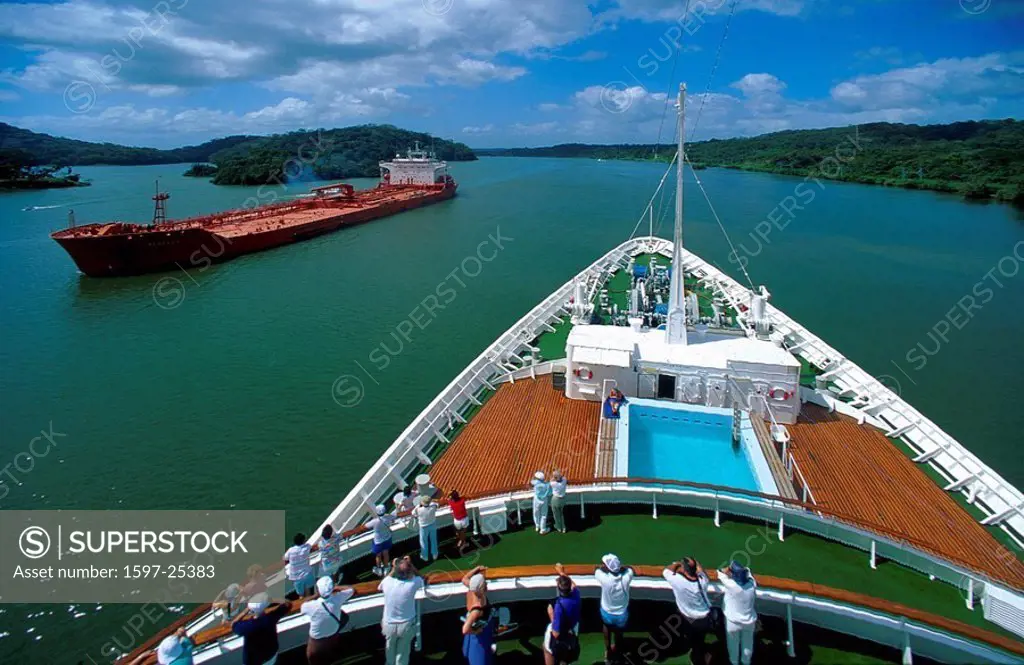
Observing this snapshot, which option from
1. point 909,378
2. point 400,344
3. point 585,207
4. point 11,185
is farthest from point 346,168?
point 909,378

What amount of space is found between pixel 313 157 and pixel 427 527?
16202 cm

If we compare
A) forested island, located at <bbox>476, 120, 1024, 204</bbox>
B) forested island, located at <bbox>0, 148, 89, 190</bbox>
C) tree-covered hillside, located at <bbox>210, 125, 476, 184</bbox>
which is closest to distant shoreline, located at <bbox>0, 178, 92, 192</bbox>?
forested island, located at <bbox>0, 148, 89, 190</bbox>

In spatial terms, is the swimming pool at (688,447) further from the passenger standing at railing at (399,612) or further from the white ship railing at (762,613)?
the passenger standing at railing at (399,612)

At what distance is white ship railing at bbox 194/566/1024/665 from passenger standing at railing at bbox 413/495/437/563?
1115 mm

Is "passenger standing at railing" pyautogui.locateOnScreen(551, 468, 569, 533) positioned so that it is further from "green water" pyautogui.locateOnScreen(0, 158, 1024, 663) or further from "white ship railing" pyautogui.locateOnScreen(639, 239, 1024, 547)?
"white ship railing" pyautogui.locateOnScreen(639, 239, 1024, 547)

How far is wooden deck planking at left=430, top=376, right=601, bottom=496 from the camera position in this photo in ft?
35.9

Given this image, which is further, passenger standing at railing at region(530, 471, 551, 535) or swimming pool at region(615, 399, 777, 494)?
swimming pool at region(615, 399, 777, 494)

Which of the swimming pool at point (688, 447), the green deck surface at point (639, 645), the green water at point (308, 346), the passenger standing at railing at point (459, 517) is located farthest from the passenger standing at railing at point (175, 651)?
the swimming pool at point (688, 447)

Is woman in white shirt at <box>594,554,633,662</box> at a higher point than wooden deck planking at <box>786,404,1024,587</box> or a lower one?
higher

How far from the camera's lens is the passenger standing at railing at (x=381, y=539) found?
745 cm

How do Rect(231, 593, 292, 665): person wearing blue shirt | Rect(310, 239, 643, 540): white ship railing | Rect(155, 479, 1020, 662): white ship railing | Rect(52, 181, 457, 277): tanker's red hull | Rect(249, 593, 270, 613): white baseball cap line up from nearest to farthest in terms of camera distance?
Rect(231, 593, 292, 665): person wearing blue shirt < Rect(249, 593, 270, 613): white baseball cap < Rect(155, 479, 1020, 662): white ship railing < Rect(310, 239, 643, 540): white ship railing < Rect(52, 181, 457, 277): tanker's red hull

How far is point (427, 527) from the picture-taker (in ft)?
24.7

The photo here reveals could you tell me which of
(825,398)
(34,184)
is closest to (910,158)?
(825,398)

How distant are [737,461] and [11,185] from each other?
5358 inches
